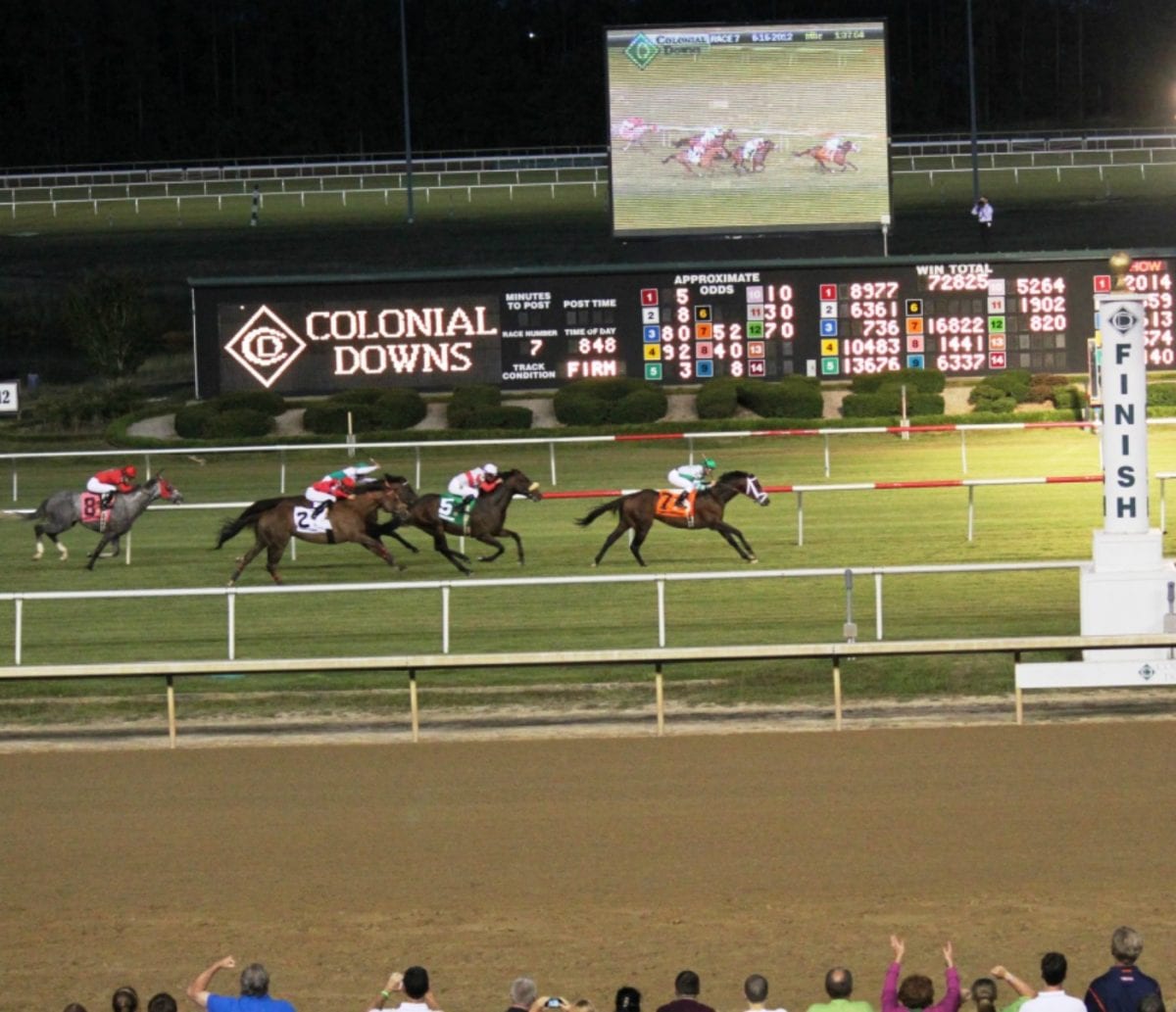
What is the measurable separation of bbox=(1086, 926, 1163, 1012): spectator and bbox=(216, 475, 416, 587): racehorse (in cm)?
1014

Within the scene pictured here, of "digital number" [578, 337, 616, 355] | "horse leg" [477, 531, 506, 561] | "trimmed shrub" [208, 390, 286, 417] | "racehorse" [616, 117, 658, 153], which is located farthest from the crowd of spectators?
"racehorse" [616, 117, 658, 153]

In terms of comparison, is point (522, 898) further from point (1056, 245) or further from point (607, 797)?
point (1056, 245)

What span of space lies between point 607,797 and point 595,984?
2304 mm

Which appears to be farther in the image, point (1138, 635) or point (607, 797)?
point (1138, 635)

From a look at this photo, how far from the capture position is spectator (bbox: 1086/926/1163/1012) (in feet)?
17.1

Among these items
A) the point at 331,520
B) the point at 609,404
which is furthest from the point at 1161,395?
the point at 331,520

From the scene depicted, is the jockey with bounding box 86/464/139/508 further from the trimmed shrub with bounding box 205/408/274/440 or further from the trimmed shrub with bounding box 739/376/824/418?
the trimmed shrub with bounding box 739/376/824/418

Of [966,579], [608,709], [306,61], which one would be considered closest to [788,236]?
[966,579]

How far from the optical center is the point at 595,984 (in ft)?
20.7

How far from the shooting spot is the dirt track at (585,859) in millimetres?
6562

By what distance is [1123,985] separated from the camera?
525 cm

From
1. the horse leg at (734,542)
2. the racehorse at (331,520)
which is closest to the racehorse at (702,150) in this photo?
the horse leg at (734,542)

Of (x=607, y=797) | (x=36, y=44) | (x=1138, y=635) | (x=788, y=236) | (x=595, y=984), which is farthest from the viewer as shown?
(x=36, y=44)

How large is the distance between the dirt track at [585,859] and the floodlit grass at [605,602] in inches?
55.5
